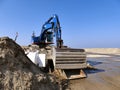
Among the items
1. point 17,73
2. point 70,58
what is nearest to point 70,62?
point 70,58

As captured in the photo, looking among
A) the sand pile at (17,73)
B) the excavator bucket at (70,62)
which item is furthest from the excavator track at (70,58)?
the sand pile at (17,73)

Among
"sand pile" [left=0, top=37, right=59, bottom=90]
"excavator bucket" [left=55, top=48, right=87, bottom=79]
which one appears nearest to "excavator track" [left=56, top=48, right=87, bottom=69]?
"excavator bucket" [left=55, top=48, right=87, bottom=79]

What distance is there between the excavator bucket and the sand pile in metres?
4.34

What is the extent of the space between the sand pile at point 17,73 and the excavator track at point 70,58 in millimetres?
4370

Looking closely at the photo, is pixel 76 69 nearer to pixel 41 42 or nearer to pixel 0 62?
pixel 0 62

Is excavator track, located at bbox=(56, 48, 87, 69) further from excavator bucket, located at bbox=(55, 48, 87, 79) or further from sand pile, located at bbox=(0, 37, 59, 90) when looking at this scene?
sand pile, located at bbox=(0, 37, 59, 90)

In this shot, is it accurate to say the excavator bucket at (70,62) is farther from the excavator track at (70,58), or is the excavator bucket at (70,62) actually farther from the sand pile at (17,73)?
the sand pile at (17,73)

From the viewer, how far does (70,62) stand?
1004 cm

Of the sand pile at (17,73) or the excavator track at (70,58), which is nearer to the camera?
the sand pile at (17,73)

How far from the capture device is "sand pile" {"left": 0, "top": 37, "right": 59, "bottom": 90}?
453 centimetres

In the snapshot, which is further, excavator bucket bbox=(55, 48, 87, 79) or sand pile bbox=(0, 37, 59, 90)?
excavator bucket bbox=(55, 48, 87, 79)

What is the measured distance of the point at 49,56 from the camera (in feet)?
35.6

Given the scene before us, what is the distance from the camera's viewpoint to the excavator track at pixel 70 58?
32.2 feet

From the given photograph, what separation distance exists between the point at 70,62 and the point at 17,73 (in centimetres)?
557
